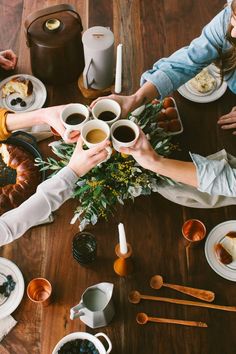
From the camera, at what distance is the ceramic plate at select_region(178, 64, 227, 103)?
173cm

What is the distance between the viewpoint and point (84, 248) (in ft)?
4.75

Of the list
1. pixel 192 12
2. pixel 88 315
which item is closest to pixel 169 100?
pixel 192 12

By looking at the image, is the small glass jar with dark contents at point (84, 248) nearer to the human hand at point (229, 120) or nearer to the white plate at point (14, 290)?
the white plate at point (14, 290)

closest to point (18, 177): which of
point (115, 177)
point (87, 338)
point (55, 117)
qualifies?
point (55, 117)

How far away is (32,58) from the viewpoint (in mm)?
1711

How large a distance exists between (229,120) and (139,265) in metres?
0.63

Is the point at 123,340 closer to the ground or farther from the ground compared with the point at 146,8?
closer to the ground

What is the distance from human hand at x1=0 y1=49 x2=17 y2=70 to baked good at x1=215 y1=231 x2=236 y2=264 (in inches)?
41.4

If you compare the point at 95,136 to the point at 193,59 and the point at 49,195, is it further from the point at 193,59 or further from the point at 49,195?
the point at 193,59

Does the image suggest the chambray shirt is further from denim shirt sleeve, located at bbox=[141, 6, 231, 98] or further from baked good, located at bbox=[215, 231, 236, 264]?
baked good, located at bbox=[215, 231, 236, 264]

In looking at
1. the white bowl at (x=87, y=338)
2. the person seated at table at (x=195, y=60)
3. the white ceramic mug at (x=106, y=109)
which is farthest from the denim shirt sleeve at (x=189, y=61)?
the white bowl at (x=87, y=338)

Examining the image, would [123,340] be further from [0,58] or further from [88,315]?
[0,58]

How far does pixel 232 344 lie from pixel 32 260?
67 centimetres

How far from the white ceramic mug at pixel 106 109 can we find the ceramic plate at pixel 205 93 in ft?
1.72
